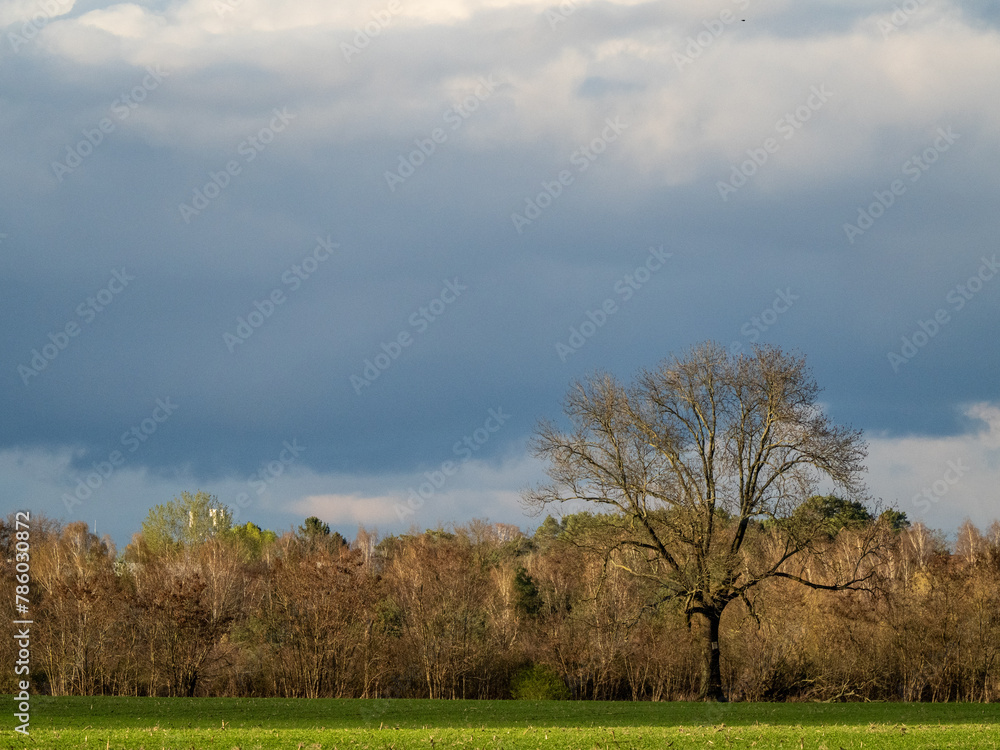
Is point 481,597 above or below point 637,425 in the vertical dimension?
below

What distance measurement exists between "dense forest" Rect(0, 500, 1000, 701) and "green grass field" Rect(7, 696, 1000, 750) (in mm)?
6350

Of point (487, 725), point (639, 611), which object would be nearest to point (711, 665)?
point (639, 611)

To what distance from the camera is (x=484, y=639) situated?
43.7 metres

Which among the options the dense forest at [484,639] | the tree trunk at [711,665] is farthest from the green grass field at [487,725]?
the dense forest at [484,639]

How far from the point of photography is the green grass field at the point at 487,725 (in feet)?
61.4

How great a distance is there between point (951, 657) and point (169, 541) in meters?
63.0

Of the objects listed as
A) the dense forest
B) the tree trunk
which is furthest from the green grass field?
the dense forest

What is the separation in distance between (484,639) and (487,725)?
1895cm

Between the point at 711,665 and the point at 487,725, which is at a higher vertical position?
the point at 487,725

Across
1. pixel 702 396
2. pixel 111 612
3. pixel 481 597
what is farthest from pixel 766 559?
pixel 111 612

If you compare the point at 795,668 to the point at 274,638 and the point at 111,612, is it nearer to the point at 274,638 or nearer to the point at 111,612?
the point at 274,638

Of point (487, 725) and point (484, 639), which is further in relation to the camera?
point (484, 639)

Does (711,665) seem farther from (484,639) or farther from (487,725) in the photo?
(487,725)

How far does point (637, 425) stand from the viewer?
121 feet
